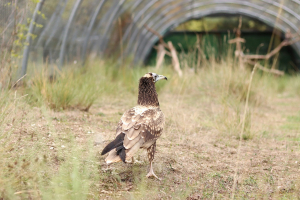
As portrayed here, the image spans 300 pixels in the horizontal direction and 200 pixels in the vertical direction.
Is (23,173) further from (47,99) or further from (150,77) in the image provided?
(47,99)

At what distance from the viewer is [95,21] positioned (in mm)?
10820

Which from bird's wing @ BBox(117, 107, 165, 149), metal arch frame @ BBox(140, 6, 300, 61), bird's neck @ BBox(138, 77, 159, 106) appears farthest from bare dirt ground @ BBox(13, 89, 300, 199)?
metal arch frame @ BBox(140, 6, 300, 61)

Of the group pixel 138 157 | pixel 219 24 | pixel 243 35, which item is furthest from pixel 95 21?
pixel 243 35

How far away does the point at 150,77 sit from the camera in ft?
12.2

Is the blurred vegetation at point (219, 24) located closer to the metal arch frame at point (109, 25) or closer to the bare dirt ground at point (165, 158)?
the metal arch frame at point (109, 25)

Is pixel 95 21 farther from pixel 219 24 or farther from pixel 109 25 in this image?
pixel 219 24

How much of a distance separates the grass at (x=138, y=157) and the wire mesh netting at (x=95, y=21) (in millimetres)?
946

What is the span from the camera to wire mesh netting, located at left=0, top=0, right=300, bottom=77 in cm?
562

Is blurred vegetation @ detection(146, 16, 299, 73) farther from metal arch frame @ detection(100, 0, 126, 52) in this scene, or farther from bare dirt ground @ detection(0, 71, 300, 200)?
bare dirt ground @ detection(0, 71, 300, 200)

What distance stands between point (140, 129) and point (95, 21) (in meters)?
8.18

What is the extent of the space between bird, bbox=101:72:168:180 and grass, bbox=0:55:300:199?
23cm

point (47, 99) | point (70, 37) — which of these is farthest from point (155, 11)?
point (47, 99)

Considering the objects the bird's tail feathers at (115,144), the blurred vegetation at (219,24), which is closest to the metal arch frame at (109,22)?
the blurred vegetation at (219,24)

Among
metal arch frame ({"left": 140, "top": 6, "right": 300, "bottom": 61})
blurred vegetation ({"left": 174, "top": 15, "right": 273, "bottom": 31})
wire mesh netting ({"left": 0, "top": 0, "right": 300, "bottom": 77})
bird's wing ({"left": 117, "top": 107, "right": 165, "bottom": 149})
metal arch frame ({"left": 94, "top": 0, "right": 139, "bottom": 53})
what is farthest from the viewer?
blurred vegetation ({"left": 174, "top": 15, "right": 273, "bottom": 31})
